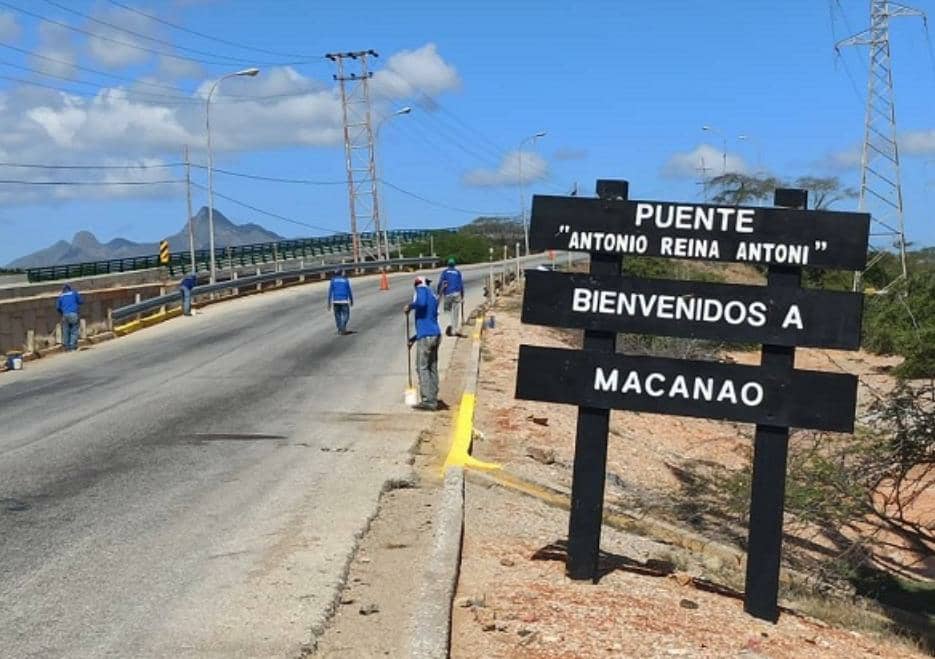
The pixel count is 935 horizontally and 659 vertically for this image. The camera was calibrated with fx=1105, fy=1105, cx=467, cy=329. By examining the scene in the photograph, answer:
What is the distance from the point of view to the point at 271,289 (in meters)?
46.4

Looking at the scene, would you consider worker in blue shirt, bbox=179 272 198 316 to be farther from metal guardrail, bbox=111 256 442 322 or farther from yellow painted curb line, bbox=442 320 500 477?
yellow painted curb line, bbox=442 320 500 477

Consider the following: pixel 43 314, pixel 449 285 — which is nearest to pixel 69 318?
pixel 449 285

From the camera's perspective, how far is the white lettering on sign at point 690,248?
687cm

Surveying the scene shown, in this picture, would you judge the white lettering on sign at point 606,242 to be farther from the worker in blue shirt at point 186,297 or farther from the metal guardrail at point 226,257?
the metal guardrail at point 226,257

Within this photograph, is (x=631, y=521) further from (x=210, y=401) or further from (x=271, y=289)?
(x=271, y=289)

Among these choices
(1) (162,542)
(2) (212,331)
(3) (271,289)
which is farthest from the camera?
(3) (271,289)

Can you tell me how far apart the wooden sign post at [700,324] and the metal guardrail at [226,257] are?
147 ft

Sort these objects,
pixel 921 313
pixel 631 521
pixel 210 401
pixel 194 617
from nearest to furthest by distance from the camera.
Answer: pixel 194 617 → pixel 631 521 → pixel 921 313 → pixel 210 401

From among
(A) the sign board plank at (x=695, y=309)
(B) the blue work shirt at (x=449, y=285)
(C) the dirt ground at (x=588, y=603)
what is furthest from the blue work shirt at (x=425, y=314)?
(B) the blue work shirt at (x=449, y=285)

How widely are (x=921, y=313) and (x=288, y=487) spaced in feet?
29.2

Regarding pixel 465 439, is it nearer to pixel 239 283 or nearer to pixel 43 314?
pixel 43 314

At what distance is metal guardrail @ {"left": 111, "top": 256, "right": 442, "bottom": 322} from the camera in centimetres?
3043

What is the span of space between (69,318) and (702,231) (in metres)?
20.8

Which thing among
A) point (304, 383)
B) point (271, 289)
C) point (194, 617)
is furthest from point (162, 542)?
point (271, 289)
